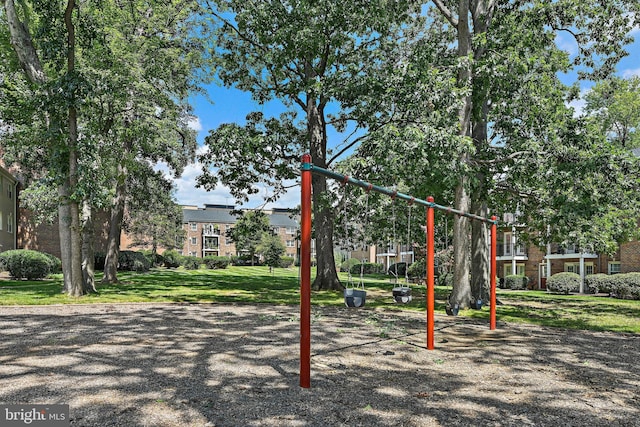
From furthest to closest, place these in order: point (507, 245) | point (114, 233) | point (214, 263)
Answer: point (214, 263), point (507, 245), point (114, 233)

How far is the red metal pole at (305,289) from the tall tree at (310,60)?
11367 millimetres

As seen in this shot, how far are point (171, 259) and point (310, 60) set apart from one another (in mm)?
33791

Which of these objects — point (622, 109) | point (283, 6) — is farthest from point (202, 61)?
point (622, 109)

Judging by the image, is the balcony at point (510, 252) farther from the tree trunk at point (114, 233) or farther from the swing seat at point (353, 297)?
the swing seat at point (353, 297)

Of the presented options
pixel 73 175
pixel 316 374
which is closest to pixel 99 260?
pixel 73 175

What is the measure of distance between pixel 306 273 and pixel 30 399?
3.02m

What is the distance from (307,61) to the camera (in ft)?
65.0

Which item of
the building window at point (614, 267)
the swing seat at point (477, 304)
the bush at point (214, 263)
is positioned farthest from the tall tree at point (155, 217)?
the building window at point (614, 267)

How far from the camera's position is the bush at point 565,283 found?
30042 mm

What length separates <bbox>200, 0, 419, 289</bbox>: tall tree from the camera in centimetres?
1761

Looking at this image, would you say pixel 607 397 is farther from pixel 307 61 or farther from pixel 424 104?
pixel 307 61

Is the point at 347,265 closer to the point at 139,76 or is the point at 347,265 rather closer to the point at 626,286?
the point at 139,76

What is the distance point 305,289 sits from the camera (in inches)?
220

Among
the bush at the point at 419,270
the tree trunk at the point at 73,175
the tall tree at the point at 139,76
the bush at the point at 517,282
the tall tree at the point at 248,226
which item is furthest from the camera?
the bush at the point at 517,282
